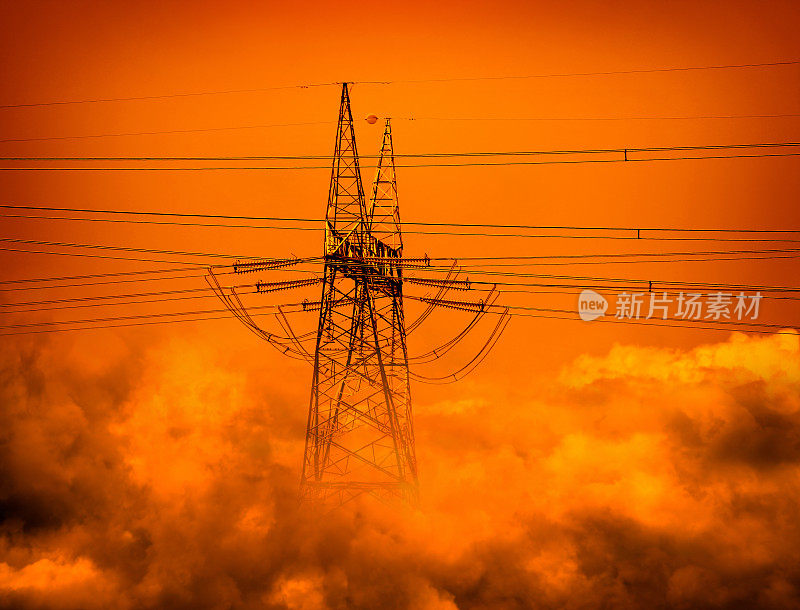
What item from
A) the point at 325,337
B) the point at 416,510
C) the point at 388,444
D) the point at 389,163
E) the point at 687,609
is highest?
the point at 389,163

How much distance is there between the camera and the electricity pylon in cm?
1864

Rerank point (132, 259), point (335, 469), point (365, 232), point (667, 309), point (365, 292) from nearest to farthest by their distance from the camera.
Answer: point (365, 232) < point (365, 292) < point (667, 309) < point (335, 469) < point (132, 259)

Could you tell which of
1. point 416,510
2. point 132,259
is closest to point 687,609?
point 416,510

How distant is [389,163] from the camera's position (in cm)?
2064

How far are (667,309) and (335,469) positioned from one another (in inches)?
440

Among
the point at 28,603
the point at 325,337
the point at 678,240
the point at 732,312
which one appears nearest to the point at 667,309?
the point at 732,312

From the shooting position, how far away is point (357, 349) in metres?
20.5

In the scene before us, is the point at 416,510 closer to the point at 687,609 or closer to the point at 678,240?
the point at 687,609

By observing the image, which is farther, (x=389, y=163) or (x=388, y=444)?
(x=388, y=444)

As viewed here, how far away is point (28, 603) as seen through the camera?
20.4m

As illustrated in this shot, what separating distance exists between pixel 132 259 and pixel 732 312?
20.2m

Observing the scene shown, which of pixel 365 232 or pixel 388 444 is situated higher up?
pixel 365 232

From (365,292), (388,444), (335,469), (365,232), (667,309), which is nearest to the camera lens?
(365,232)

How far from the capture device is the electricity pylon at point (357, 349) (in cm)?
1864
